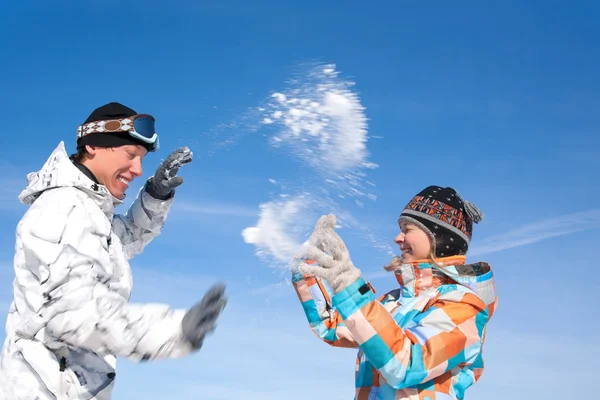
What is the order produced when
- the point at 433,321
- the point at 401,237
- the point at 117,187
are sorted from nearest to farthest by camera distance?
the point at 433,321, the point at 117,187, the point at 401,237

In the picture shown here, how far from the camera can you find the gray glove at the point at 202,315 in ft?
11.8

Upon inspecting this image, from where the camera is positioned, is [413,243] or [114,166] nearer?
[114,166]

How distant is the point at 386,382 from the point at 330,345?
1.05m

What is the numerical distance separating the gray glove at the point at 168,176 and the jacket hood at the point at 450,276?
2393 mm

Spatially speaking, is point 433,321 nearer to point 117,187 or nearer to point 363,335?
point 363,335

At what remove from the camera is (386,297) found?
517 cm

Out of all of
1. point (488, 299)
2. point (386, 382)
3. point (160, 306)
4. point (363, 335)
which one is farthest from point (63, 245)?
point (488, 299)

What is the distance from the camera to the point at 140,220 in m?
6.02

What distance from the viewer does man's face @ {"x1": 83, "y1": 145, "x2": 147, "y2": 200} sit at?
4.48m

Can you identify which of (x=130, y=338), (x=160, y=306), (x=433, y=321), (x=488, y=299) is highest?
(x=488, y=299)

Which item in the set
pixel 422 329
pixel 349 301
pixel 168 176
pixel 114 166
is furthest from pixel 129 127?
pixel 422 329

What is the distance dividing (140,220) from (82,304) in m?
2.50

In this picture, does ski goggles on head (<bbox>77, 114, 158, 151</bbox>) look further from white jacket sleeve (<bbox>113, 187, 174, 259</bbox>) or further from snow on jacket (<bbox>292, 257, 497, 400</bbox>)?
snow on jacket (<bbox>292, 257, 497, 400</bbox>)

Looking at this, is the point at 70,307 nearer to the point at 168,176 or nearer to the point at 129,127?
the point at 129,127
